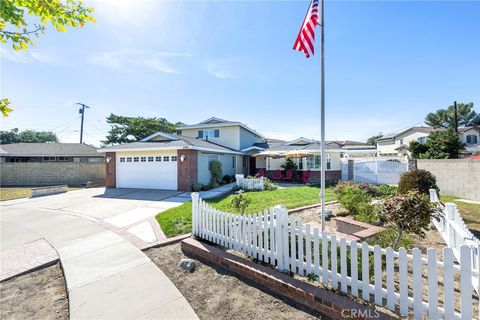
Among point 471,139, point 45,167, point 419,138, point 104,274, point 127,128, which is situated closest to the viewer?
point 104,274

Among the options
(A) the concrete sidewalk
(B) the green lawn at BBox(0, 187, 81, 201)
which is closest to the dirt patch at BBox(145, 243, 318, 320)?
(A) the concrete sidewalk

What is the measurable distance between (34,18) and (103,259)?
4.63 meters

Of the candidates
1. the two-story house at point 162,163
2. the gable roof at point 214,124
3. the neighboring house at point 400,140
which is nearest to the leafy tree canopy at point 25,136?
the two-story house at point 162,163

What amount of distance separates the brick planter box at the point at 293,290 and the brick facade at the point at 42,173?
951 inches

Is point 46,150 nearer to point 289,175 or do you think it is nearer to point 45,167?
point 45,167

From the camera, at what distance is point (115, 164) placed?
56.1 feet

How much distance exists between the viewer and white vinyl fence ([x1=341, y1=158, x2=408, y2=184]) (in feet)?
58.4

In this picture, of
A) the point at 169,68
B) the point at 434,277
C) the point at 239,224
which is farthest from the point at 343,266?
the point at 169,68

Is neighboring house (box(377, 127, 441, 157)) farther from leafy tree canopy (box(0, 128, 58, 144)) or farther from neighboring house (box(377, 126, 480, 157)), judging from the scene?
leafy tree canopy (box(0, 128, 58, 144))

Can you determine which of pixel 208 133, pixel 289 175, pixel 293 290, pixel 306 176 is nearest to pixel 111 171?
pixel 208 133

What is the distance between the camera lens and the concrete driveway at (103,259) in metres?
3.26

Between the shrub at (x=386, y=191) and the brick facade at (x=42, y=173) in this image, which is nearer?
the shrub at (x=386, y=191)

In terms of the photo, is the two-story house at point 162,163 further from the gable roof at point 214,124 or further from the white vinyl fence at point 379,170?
the white vinyl fence at point 379,170

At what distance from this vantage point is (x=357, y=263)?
3004mm
